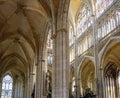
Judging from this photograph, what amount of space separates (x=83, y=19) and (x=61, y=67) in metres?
13.4

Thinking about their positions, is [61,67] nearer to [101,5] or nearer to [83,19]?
[101,5]

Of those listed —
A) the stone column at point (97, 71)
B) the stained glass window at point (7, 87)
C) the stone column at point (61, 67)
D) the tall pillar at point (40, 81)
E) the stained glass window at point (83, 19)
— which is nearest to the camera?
the stone column at point (61, 67)

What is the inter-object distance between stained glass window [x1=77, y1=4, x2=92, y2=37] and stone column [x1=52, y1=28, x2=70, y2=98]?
10354 mm

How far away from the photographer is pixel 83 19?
84.6 feet

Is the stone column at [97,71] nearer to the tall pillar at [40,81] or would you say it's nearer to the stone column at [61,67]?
the tall pillar at [40,81]

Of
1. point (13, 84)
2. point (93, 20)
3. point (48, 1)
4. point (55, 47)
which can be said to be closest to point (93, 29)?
point (93, 20)

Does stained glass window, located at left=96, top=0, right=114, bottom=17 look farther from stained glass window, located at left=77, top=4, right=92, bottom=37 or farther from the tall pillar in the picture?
the tall pillar

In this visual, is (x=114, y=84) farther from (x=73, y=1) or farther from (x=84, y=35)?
(x=73, y=1)

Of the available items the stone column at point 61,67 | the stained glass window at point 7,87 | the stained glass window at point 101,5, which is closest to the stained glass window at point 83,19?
the stained glass window at point 101,5

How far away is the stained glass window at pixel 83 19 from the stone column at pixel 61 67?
34.0ft

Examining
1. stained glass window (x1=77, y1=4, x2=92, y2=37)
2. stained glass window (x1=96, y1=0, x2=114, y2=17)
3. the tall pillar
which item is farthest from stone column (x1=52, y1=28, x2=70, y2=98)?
stained glass window (x1=77, y1=4, x2=92, y2=37)

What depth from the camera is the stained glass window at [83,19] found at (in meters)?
24.4

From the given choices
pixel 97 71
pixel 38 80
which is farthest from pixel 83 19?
pixel 38 80

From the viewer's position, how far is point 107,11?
812 inches
